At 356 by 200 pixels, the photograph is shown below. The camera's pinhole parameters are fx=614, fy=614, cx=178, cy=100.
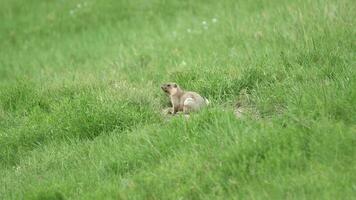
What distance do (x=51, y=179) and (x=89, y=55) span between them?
5.94m

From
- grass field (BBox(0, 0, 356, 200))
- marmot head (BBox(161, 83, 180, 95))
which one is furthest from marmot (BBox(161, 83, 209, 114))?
grass field (BBox(0, 0, 356, 200))

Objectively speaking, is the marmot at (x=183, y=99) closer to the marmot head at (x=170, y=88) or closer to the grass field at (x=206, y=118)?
the marmot head at (x=170, y=88)

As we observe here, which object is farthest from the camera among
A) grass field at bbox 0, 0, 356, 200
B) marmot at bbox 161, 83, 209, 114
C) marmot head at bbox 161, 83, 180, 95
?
marmot head at bbox 161, 83, 180, 95

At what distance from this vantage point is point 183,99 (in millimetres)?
7219

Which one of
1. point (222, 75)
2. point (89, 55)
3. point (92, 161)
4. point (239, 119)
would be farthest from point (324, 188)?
point (89, 55)

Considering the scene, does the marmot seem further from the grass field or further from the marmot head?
the grass field

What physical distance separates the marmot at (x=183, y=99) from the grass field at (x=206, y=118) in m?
0.18

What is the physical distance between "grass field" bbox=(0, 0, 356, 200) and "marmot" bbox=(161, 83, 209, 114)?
0.59 feet

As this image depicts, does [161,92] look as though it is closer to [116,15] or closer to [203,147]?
[203,147]

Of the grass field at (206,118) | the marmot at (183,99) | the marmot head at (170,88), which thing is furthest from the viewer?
the marmot head at (170,88)

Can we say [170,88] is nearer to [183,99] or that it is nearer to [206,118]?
[183,99]

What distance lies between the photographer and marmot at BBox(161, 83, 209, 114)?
7.05 m

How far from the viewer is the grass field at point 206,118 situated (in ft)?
18.0

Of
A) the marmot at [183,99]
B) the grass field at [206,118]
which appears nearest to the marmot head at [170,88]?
the marmot at [183,99]
